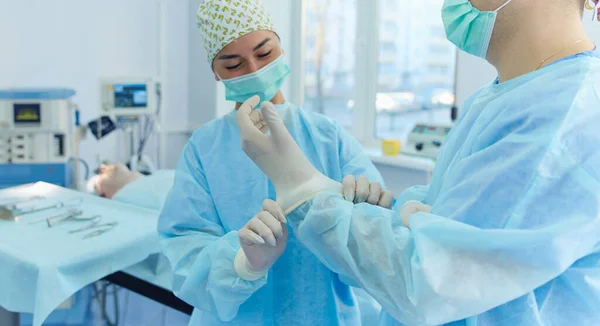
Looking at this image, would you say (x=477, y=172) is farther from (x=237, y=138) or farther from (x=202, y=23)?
(x=202, y=23)

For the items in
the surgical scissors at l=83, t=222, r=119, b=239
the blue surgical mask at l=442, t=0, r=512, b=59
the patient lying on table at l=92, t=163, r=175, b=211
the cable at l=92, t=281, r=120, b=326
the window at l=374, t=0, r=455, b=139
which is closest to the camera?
the blue surgical mask at l=442, t=0, r=512, b=59

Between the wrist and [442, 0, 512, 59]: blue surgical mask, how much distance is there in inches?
20.8

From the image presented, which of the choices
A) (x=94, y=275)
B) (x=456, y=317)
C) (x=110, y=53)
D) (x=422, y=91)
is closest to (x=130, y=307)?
(x=94, y=275)

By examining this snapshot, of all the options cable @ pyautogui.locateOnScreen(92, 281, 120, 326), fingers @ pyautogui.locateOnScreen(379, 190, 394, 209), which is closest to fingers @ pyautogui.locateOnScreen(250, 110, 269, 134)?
fingers @ pyautogui.locateOnScreen(379, 190, 394, 209)

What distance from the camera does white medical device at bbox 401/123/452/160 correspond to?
8.64 feet

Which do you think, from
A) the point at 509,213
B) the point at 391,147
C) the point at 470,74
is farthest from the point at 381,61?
the point at 509,213

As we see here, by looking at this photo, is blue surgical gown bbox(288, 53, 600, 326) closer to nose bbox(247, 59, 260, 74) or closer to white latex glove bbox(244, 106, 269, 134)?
white latex glove bbox(244, 106, 269, 134)

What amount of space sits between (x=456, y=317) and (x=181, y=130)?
3.24 m

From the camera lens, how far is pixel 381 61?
3225 millimetres

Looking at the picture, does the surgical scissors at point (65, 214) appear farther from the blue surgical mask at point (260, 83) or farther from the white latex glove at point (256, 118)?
the white latex glove at point (256, 118)

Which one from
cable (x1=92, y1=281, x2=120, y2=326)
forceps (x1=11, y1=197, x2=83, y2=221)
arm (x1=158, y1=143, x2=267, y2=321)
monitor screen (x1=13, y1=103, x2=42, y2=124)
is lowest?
cable (x1=92, y1=281, x2=120, y2=326)

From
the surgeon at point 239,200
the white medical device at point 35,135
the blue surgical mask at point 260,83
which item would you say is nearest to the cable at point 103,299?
the white medical device at point 35,135

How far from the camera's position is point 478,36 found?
30.8 inches

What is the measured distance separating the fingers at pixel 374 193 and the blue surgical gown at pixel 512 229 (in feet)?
0.61
